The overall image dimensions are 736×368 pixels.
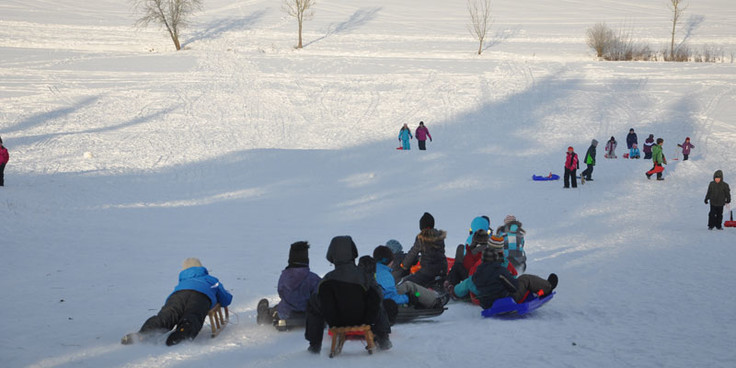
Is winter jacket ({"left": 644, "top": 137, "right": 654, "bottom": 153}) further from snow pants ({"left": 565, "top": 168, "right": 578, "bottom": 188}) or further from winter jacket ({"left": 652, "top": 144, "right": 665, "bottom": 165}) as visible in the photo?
snow pants ({"left": 565, "top": 168, "right": 578, "bottom": 188})

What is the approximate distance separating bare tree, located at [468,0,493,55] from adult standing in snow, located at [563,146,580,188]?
2729 cm

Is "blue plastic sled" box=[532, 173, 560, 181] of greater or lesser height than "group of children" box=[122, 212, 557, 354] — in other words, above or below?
below

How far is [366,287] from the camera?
18.9ft

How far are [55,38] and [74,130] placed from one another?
78.8ft

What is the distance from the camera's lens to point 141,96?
32219 millimetres

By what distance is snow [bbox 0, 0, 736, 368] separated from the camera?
6.49m

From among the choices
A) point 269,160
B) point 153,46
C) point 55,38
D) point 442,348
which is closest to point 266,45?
point 153,46

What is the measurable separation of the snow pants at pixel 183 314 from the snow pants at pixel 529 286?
336cm

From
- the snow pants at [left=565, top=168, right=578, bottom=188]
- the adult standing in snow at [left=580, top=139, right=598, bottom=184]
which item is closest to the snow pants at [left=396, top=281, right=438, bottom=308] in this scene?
the snow pants at [left=565, top=168, right=578, bottom=188]

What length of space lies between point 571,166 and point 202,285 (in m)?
14.6

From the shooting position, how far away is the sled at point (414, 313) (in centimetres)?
727

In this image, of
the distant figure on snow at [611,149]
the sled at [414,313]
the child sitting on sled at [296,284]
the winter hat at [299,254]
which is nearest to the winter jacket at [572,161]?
the distant figure on snow at [611,149]

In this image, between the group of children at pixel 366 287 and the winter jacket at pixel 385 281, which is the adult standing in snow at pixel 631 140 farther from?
the winter jacket at pixel 385 281

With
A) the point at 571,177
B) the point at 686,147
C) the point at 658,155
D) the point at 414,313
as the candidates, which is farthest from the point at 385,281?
the point at 686,147
